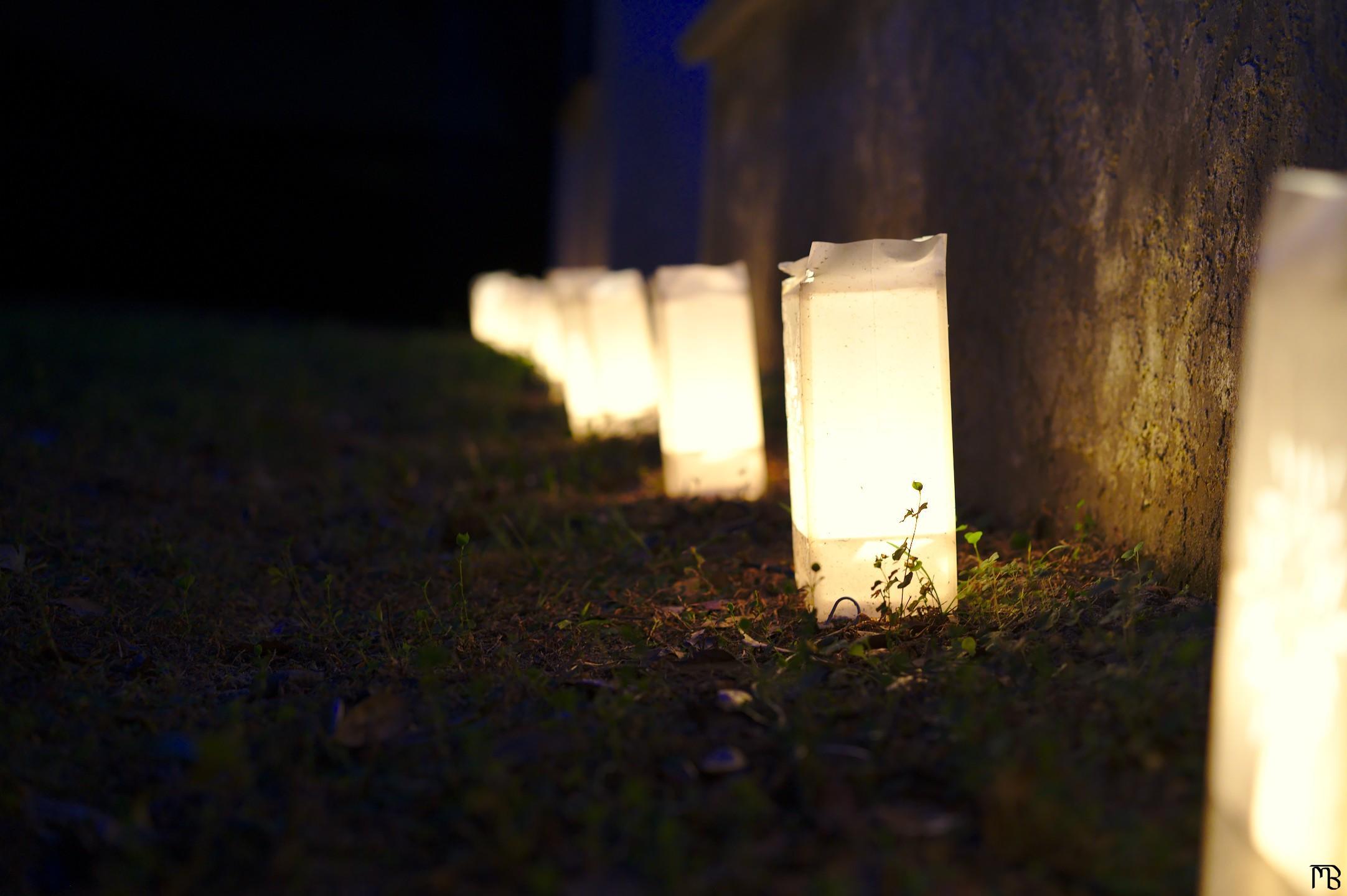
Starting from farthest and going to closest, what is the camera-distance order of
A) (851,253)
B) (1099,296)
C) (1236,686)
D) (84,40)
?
(84,40)
(1099,296)
(851,253)
(1236,686)

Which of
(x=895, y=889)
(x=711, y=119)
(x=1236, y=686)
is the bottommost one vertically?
(x=895, y=889)

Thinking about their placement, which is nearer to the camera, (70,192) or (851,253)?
(851,253)

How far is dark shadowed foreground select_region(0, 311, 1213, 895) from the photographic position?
1.35 meters

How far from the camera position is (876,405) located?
223 centimetres

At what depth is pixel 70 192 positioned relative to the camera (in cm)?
1647

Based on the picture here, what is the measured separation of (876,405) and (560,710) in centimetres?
92

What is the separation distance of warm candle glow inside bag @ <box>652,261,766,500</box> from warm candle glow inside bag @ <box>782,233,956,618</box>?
1.31 m

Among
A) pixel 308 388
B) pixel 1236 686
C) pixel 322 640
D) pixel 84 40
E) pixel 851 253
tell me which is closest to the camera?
pixel 1236 686

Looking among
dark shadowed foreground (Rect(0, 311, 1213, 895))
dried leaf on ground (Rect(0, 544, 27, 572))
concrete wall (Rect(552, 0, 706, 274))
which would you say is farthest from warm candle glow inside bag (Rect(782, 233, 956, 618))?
concrete wall (Rect(552, 0, 706, 274))

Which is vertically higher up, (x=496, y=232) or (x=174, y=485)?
(x=496, y=232)

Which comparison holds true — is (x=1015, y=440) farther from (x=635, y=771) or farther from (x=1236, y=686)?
(x=635, y=771)

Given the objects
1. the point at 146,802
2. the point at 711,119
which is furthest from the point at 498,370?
the point at 146,802

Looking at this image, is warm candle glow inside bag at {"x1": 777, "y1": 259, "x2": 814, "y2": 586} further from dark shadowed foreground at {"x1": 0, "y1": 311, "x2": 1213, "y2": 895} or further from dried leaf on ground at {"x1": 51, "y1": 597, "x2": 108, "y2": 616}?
dried leaf on ground at {"x1": 51, "y1": 597, "x2": 108, "y2": 616}

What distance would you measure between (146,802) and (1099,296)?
2.29 m
